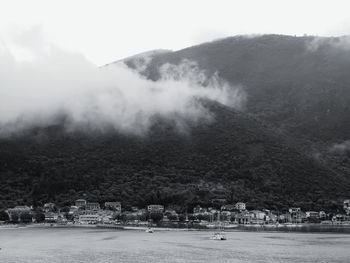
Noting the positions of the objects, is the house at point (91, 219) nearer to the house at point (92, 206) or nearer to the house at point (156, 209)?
the house at point (92, 206)

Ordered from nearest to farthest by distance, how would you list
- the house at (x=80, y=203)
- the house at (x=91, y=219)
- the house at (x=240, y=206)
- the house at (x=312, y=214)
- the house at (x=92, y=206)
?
the house at (x=240, y=206) → the house at (x=80, y=203) → the house at (x=312, y=214) → the house at (x=92, y=206) → the house at (x=91, y=219)

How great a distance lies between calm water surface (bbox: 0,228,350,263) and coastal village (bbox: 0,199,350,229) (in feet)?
113

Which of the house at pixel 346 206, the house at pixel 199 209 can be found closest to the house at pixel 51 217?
the house at pixel 199 209

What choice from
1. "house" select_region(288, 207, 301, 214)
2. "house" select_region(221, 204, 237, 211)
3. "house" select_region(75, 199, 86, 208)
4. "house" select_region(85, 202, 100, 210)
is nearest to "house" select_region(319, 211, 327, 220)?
"house" select_region(288, 207, 301, 214)

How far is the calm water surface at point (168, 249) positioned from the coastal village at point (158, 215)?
113 feet

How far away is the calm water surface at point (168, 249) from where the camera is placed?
71125mm

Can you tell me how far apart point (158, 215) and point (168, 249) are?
56.6m

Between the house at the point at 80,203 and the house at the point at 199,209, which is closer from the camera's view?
the house at the point at 199,209

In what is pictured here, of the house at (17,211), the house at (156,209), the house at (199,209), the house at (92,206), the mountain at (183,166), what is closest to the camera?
the house at (17,211)

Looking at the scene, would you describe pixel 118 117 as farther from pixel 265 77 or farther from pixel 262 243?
pixel 262 243

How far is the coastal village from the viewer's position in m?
136

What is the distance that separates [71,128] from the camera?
160 m

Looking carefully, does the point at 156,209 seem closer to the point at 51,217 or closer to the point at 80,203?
the point at 80,203

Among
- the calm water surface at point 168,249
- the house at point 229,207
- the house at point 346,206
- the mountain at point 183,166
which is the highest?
the mountain at point 183,166
